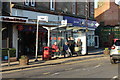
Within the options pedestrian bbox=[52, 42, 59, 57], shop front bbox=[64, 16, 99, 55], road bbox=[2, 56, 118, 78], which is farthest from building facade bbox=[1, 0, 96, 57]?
road bbox=[2, 56, 118, 78]

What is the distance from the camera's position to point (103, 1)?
50531 mm

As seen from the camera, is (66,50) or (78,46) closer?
(66,50)

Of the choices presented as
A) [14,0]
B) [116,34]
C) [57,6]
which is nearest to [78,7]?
[57,6]

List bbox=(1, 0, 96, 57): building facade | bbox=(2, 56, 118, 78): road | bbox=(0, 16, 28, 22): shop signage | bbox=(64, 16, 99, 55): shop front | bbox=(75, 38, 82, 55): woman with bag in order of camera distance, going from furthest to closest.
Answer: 1. bbox=(64, 16, 99, 55): shop front
2. bbox=(75, 38, 82, 55): woman with bag
3. bbox=(1, 0, 96, 57): building facade
4. bbox=(0, 16, 28, 22): shop signage
5. bbox=(2, 56, 118, 78): road

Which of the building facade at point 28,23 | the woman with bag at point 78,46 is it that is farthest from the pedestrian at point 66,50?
the building facade at point 28,23

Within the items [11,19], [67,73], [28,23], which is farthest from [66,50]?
[67,73]

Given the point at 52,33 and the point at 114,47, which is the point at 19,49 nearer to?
the point at 52,33

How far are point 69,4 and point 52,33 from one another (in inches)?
258

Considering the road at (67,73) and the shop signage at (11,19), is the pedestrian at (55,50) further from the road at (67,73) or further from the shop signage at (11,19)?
the road at (67,73)

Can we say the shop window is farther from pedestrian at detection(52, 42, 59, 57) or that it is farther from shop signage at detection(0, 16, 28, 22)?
pedestrian at detection(52, 42, 59, 57)

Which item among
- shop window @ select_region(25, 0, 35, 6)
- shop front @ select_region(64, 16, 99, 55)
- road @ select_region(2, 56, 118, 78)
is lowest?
road @ select_region(2, 56, 118, 78)

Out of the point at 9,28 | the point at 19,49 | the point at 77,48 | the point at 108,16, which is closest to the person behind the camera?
the point at 9,28

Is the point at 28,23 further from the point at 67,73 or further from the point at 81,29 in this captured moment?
the point at 67,73

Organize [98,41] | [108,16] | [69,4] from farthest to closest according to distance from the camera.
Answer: [108,16] → [98,41] → [69,4]
